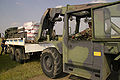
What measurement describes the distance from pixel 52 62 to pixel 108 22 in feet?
8.02

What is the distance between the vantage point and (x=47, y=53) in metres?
4.61

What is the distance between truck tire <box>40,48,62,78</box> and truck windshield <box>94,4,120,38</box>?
178cm

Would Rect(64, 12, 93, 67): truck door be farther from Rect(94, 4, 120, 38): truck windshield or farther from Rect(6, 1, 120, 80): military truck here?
Rect(94, 4, 120, 38): truck windshield

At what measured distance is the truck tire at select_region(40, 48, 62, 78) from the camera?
4.27 m

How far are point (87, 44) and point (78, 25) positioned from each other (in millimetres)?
1682

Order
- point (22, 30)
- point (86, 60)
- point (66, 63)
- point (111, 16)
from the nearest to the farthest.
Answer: point (111, 16) < point (86, 60) < point (66, 63) < point (22, 30)

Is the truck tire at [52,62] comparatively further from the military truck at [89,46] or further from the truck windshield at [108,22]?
the truck windshield at [108,22]

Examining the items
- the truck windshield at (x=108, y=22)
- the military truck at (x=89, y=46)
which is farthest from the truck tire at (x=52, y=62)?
the truck windshield at (x=108, y=22)

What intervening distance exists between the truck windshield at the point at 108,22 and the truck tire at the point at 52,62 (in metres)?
1.78

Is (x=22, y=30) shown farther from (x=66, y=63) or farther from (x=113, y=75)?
(x=113, y=75)

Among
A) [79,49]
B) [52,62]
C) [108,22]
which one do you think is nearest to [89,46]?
[79,49]

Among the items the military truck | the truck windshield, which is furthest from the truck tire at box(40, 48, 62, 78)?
the truck windshield

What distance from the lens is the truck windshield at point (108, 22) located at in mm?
2914

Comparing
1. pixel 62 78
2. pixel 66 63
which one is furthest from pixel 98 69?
pixel 62 78
